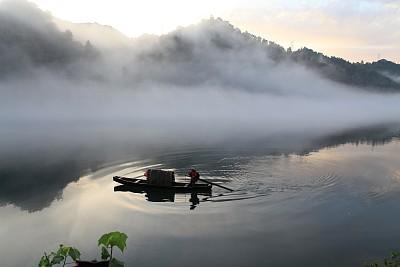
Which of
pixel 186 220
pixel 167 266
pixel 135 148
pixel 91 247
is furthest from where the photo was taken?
pixel 135 148

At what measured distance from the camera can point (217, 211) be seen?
117 feet

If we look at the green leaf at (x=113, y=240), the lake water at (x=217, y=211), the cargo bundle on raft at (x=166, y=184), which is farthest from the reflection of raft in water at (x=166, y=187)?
the green leaf at (x=113, y=240)

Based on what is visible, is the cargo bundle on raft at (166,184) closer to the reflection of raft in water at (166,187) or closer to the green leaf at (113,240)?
the reflection of raft in water at (166,187)

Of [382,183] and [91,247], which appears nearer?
[91,247]

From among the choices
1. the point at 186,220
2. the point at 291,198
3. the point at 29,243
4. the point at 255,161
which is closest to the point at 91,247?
the point at 29,243

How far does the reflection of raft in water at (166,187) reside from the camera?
3941cm

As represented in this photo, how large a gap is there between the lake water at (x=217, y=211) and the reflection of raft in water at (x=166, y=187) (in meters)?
0.68

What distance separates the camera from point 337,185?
4453 cm

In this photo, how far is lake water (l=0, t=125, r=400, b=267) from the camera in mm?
27875

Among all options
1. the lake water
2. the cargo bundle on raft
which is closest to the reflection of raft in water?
the cargo bundle on raft

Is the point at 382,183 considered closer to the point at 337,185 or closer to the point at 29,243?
the point at 337,185

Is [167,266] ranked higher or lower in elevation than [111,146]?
lower

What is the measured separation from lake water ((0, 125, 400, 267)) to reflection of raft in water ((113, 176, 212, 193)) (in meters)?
0.68

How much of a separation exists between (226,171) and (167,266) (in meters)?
24.8
